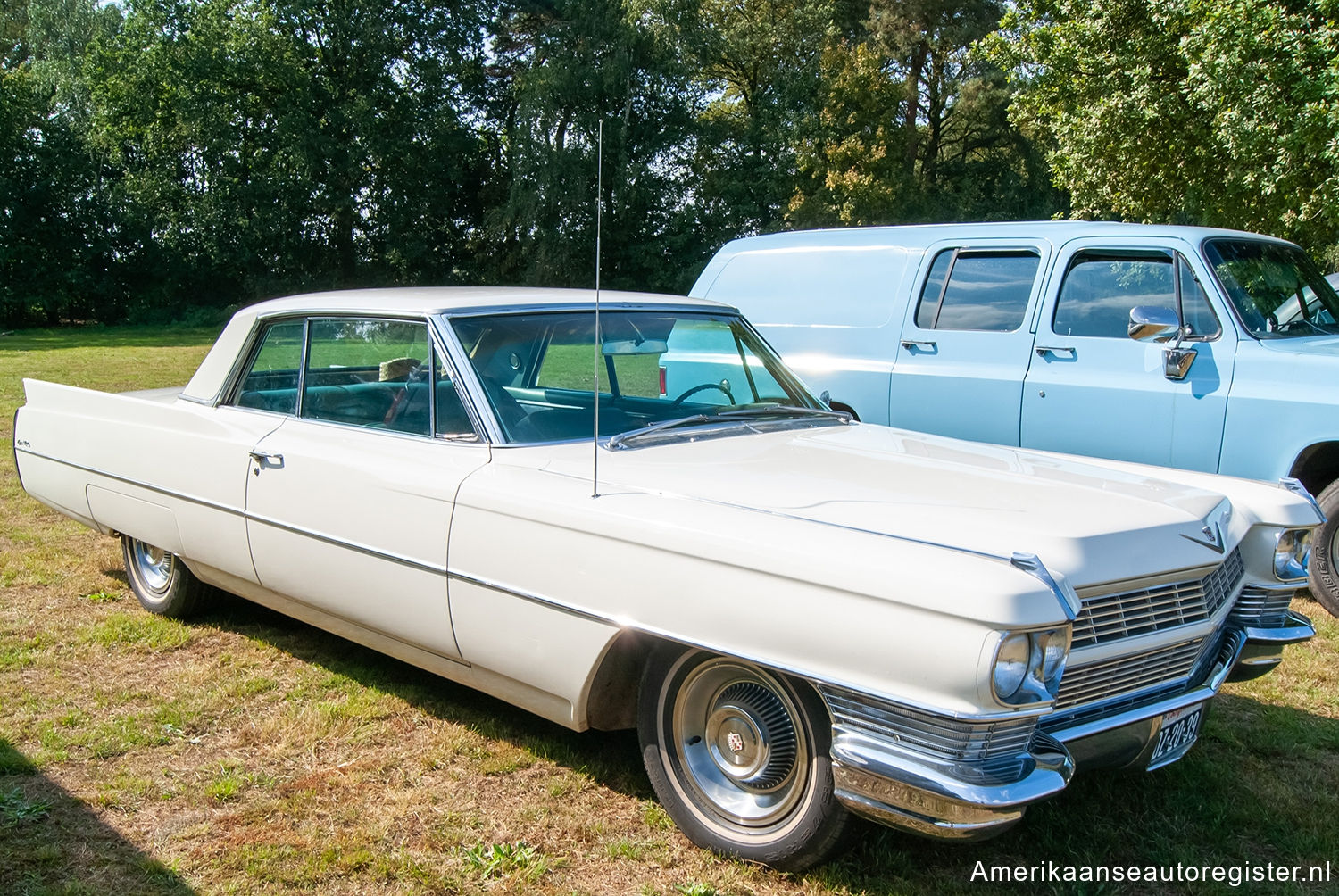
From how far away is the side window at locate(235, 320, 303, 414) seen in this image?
14.5ft

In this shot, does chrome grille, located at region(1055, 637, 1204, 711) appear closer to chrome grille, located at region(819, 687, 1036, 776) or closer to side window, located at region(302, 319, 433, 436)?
chrome grille, located at region(819, 687, 1036, 776)

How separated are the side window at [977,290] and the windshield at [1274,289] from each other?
3.34 ft

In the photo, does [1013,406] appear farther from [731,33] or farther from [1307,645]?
[731,33]

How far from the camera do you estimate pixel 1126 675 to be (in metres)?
2.75

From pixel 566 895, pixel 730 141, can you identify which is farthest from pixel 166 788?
pixel 730 141

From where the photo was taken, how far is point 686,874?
2920 millimetres

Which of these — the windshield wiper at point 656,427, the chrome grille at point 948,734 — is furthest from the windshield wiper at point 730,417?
the chrome grille at point 948,734

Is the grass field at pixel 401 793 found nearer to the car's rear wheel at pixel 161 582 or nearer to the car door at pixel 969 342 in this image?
the car's rear wheel at pixel 161 582

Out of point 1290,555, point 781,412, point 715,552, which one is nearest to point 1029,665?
point 715,552

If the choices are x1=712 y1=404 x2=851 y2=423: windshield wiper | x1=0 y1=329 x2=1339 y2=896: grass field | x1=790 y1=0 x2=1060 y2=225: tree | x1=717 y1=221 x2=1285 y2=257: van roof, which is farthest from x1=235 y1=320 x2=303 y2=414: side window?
x1=790 y1=0 x2=1060 y2=225: tree

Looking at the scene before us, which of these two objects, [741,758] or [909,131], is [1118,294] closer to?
[741,758]

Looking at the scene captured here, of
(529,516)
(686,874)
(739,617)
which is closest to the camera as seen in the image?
(739,617)

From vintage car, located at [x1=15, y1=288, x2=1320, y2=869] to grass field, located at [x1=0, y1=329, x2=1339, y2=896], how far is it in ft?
1.09

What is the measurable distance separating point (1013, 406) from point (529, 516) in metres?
3.92
